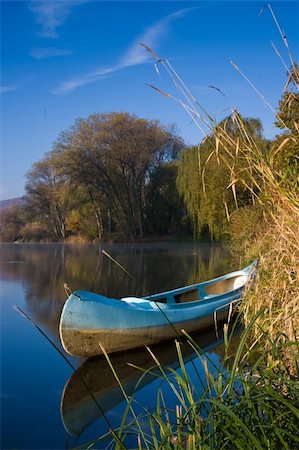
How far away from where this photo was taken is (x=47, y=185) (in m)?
31.7

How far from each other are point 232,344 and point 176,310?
2.32 ft

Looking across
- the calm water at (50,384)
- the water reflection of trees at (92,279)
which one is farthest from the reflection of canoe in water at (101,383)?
the water reflection of trees at (92,279)

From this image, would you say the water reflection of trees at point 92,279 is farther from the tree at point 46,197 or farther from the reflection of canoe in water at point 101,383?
the tree at point 46,197

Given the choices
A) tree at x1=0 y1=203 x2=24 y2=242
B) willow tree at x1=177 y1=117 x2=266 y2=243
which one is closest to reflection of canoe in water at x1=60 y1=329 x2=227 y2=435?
willow tree at x1=177 y1=117 x2=266 y2=243

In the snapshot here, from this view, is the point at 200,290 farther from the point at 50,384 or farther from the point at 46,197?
the point at 46,197

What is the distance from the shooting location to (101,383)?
3754 mm

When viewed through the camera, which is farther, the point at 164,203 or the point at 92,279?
the point at 164,203

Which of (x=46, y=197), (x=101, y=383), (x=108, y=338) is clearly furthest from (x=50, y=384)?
(x=46, y=197)

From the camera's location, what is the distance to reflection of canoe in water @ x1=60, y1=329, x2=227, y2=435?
3.13m

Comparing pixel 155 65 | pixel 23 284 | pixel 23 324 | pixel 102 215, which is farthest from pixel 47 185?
pixel 155 65

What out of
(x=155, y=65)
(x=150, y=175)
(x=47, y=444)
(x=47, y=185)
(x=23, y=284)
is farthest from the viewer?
(x=47, y=185)

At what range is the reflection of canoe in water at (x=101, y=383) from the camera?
3134mm

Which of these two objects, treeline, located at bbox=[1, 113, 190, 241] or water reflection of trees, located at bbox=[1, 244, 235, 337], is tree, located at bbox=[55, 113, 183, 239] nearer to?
treeline, located at bbox=[1, 113, 190, 241]

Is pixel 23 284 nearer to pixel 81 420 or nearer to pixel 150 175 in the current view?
pixel 81 420
